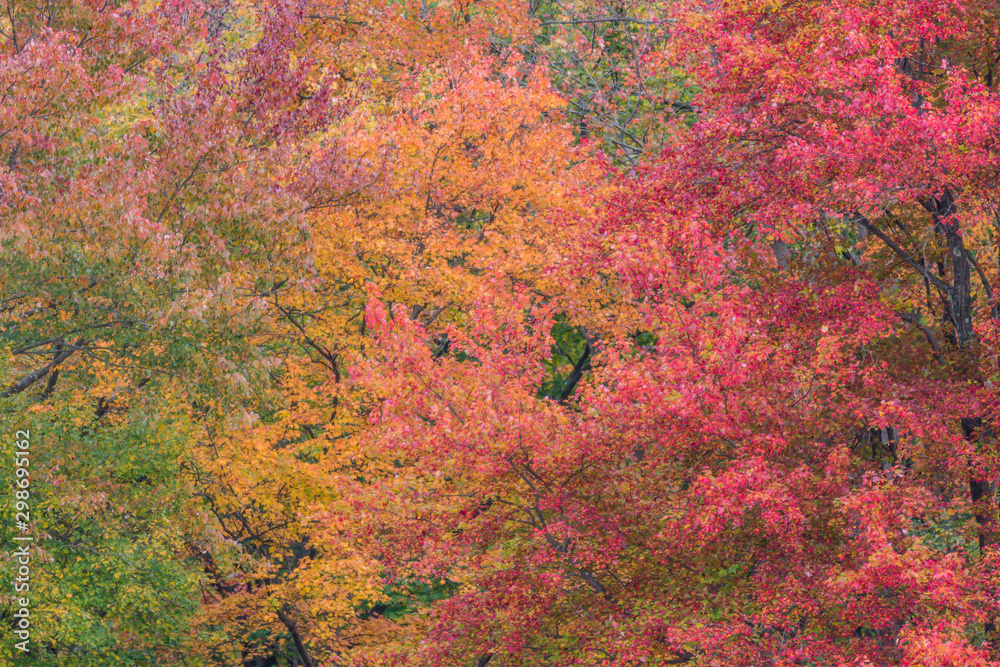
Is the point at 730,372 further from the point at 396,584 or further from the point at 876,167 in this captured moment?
the point at 396,584

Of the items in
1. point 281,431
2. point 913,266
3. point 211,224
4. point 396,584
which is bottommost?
point 396,584

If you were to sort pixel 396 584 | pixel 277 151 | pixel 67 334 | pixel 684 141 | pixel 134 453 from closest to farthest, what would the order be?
pixel 684 141, pixel 67 334, pixel 277 151, pixel 134 453, pixel 396 584

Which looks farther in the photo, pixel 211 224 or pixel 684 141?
pixel 211 224

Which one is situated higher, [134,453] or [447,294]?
[447,294]

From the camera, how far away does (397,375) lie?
12.3 metres

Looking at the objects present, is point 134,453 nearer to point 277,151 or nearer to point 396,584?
point 277,151

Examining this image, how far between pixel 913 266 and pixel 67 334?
33.2 ft

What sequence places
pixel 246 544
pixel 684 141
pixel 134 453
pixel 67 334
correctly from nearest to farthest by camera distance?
pixel 684 141 < pixel 67 334 < pixel 134 453 < pixel 246 544

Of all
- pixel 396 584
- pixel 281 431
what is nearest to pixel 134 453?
pixel 281 431

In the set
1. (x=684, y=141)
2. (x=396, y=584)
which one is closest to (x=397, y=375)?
(x=684, y=141)

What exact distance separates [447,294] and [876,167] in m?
9.91

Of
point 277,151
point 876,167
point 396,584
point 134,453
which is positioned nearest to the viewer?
point 876,167

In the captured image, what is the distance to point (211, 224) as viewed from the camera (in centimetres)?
1356

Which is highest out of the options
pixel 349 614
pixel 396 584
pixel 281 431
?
pixel 281 431
